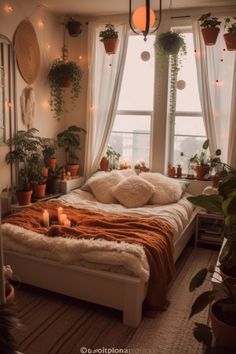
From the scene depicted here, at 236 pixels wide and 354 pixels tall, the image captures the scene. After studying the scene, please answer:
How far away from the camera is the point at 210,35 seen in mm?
3707

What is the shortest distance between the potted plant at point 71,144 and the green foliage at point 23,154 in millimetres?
612

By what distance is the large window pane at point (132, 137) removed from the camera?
4602mm

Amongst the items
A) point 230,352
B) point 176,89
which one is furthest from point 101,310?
point 176,89

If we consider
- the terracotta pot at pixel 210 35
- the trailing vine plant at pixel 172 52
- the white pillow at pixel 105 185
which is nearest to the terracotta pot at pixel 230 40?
the terracotta pot at pixel 210 35

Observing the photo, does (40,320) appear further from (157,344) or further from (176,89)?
(176,89)

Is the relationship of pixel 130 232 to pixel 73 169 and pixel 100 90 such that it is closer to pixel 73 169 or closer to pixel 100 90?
pixel 73 169

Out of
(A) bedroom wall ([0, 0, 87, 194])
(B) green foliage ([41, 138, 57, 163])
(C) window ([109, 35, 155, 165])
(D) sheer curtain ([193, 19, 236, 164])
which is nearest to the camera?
(A) bedroom wall ([0, 0, 87, 194])

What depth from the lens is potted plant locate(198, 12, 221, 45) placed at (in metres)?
3.69

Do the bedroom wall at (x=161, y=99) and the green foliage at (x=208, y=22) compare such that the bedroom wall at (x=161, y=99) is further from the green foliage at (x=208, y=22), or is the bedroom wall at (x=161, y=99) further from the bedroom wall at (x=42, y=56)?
the bedroom wall at (x=42, y=56)

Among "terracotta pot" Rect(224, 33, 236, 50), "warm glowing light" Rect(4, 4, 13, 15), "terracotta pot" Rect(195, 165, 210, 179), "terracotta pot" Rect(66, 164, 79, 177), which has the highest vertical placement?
"warm glowing light" Rect(4, 4, 13, 15)

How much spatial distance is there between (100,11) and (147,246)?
122 inches

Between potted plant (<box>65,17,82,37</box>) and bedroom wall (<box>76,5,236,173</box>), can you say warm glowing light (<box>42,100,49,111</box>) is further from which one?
bedroom wall (<box>76,5,236,173</box>)

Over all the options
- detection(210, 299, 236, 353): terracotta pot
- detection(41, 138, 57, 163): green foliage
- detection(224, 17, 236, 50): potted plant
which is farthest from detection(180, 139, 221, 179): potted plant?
detection(210, 299, 236, 353): terracotta pot

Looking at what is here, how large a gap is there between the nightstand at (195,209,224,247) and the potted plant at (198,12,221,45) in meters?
1.90
